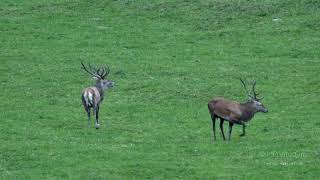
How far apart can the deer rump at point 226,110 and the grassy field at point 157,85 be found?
840 mm

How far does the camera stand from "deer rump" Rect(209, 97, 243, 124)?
2827 cm

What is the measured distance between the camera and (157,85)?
39.6m

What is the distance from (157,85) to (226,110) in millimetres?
11537

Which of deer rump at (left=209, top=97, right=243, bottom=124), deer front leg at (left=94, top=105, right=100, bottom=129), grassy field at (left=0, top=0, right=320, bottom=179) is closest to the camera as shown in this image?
grassy field at (left=0, top=0, right=320, bottom=179)

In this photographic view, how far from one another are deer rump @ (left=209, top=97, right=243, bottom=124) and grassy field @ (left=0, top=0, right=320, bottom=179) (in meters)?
0.84

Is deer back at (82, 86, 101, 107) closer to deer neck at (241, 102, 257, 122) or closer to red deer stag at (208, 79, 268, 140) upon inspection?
red deer stag at (208, 79, 268, 140)

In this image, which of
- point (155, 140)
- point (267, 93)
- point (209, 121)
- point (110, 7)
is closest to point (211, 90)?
point (267, 93)

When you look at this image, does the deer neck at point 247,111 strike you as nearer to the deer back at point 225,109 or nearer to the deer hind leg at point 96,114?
the deer back at point 225,109

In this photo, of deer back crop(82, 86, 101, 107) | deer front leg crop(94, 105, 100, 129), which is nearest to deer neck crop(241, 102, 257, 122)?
deer front leg crop(94, 105, 100, 129)

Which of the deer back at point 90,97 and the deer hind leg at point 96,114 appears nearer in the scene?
the deer back at point 90,97

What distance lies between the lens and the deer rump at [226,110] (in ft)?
92.7

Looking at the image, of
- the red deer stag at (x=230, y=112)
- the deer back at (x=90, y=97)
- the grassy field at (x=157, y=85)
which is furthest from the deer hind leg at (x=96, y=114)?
the red deer stag at (x=230, y=112)

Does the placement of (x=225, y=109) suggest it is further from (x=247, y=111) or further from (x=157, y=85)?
(x=157, y=85)

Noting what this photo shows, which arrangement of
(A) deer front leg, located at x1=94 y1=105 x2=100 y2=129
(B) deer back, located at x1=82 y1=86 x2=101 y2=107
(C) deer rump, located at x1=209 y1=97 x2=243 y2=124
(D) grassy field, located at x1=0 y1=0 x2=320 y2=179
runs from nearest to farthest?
(D) grassy field, located at x1=0 y1=0 x2=320 y2=179, (C) deer rump, located at x1=209 y1=97 x2=243 y2=124, (B) deer back, located at x1=82 y1=86 x2=101 y2=107, (A) deer front leg, located at x1=94 y1=105 x2=100 y2=129
